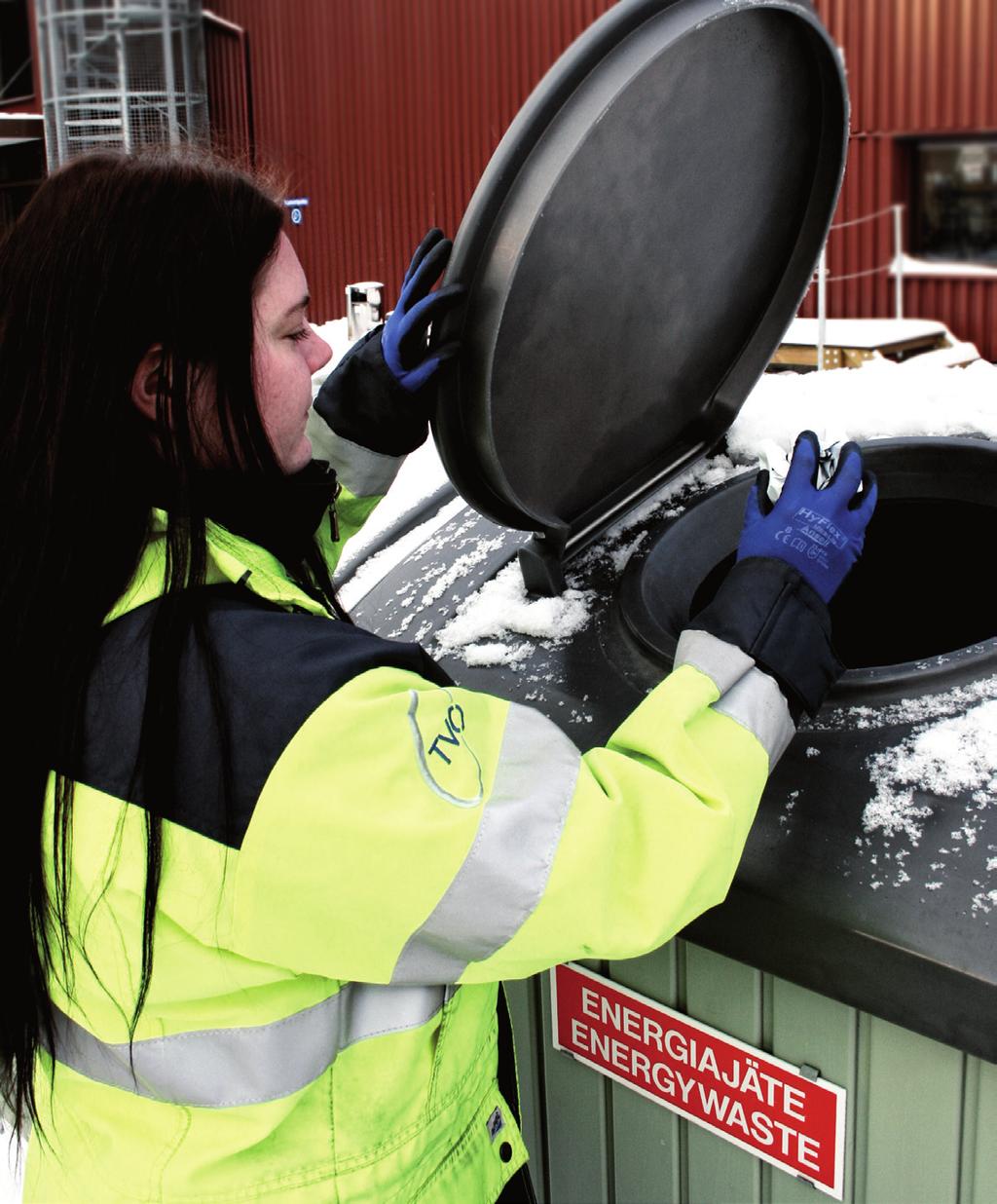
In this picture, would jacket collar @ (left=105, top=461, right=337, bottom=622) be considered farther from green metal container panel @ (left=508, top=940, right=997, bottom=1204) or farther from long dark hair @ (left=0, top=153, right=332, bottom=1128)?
green metal container panel @ (left=508, top=940, right=997, bottom=1204)

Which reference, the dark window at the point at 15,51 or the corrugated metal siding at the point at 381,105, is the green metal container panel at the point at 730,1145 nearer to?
the corrugated metal siding at the point at 381,105

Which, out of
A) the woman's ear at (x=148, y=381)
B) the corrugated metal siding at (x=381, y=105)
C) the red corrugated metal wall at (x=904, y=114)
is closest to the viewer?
the woman's ear at (x=148, y=381)

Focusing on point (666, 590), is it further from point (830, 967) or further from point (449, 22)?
point (449, 22)

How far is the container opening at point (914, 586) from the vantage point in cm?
182

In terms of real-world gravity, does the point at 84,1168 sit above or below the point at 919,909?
below

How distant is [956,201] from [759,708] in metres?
9.93

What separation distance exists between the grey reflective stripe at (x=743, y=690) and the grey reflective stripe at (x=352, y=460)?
0.67 metres

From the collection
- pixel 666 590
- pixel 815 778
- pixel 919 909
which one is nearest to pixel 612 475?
pixel 666 590

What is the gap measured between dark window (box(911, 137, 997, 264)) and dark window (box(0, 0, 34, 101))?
12382mm

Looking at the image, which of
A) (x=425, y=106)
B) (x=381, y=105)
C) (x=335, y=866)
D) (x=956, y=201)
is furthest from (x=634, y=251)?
(x=381, y=105)

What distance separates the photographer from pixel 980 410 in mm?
1809

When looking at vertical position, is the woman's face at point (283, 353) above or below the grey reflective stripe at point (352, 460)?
above

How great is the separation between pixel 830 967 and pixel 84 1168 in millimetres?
720

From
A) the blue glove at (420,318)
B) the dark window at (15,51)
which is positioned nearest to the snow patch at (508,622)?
the blue glove at (420,318)
